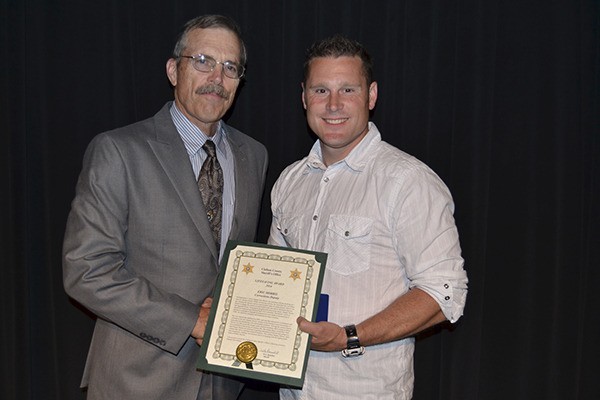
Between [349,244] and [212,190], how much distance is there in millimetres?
574

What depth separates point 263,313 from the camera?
195 cm

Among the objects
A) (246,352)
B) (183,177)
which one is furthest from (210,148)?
(246,352)

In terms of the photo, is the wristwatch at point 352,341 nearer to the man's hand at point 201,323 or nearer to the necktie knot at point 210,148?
the man's hand at point 201,323

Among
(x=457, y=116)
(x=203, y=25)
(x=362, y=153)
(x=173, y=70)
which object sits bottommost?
(x=362, y=153)

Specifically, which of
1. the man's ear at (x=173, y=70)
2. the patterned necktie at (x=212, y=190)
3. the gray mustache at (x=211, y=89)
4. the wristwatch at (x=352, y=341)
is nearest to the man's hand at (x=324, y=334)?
the wristwatch at (x=352, y=341)

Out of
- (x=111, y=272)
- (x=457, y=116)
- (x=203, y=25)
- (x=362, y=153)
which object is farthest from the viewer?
(x=457, y=116)

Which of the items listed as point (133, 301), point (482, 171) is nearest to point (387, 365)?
point (133, 301)

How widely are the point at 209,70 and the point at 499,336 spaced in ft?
6.21

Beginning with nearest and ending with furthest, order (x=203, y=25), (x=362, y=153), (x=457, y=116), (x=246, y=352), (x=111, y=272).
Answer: (x=246, y=352)
(x=111, y=272)
(x=362, y=153)
(x=203, y=25)
(x=457, y=116)

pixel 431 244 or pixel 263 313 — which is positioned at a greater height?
pixel 431 244

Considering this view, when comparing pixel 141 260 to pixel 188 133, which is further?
pixel 188 133

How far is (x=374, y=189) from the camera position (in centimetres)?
207

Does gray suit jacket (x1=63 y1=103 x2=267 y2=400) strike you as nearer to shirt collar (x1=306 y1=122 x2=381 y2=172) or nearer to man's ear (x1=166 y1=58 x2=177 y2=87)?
man's ear (x1=166 y1=58 x2=177 y2=87)

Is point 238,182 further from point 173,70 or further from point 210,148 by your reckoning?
point 173,70
